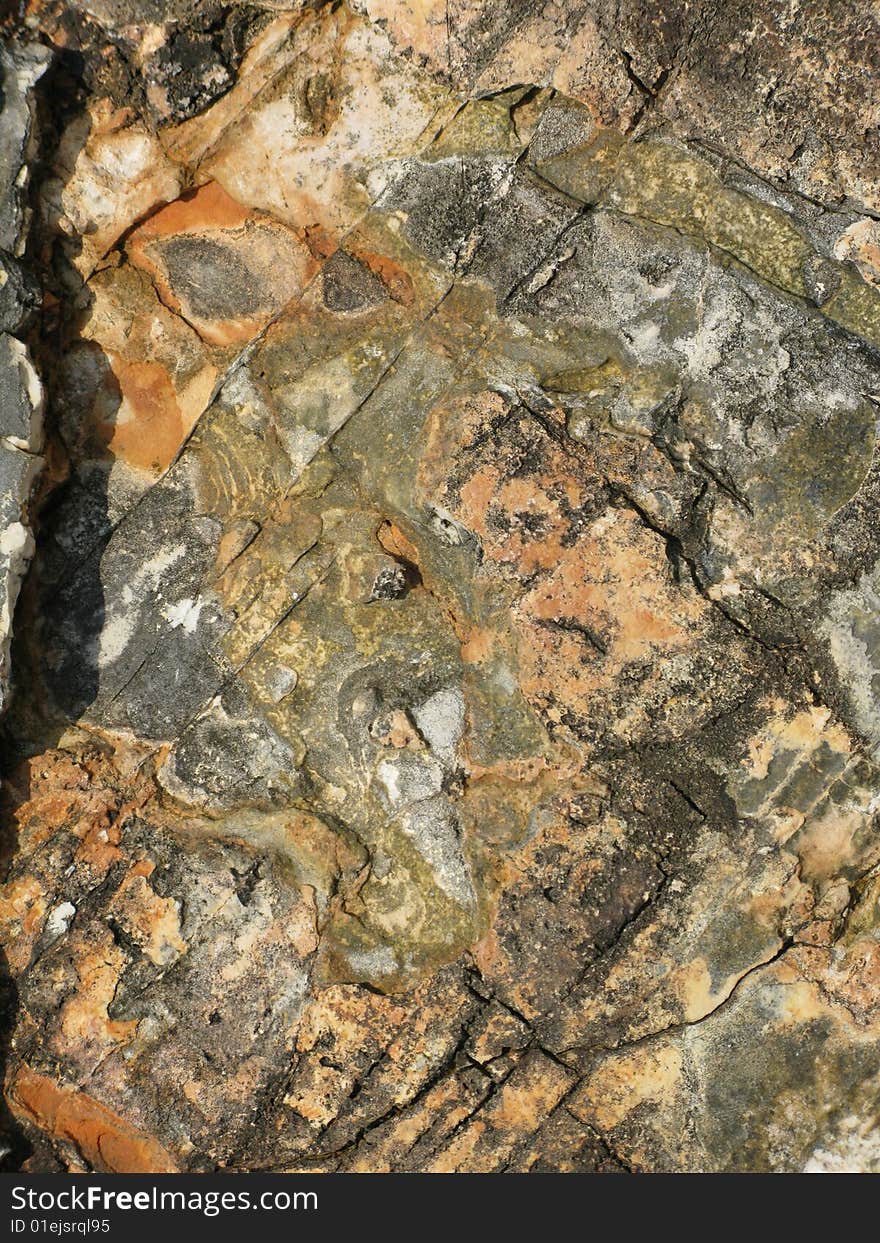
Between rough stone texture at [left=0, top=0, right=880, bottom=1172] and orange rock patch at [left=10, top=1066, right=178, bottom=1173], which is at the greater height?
rough stone texture at [left=0, top=0, right=880, bottom=1172]

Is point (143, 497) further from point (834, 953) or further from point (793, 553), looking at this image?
point (834, 953)

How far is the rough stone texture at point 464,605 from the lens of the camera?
2.58m

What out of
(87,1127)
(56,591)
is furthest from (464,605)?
(87,1127)

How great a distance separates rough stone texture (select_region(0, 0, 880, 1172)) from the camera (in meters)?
2.58

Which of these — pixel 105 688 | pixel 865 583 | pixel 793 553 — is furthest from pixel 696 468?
pixel 105 688

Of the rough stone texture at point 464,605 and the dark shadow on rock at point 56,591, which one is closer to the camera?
the rough stone texture at point 464,605

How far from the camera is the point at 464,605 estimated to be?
8.77ft

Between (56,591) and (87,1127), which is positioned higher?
(56,591)

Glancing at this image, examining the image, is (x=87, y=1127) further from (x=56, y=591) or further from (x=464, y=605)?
(x=464, y=605)

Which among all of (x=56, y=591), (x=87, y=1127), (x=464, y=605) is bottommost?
(x=87, y=1127)

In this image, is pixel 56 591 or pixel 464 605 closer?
pixel 464 605

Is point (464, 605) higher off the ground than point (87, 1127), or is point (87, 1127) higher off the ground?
point (464, 605)

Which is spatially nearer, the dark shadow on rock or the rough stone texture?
the rough stone texture

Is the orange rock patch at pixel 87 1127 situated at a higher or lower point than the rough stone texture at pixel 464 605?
lower
